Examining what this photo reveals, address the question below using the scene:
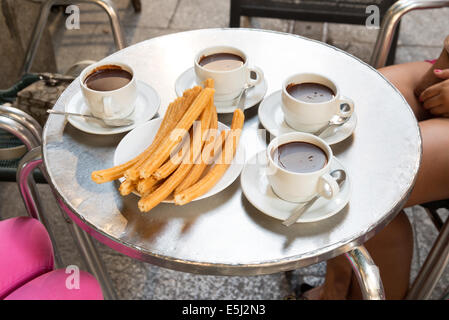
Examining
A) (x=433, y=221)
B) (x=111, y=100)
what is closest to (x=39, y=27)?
(x=111, y=100)

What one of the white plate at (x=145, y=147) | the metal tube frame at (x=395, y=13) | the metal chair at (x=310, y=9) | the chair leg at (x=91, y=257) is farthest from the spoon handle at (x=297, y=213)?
the metal chair at (x=310, y=9)

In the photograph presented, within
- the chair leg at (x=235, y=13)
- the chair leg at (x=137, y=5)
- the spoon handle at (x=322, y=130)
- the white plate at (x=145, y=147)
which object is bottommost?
the chair leg at (x=137, y=5)

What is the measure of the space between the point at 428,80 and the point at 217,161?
0.71 metres


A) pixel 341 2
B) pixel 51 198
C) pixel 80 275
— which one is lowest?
pixel 51 198

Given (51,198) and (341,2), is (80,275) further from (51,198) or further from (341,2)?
(341,2)

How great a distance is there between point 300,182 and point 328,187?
0.05 m

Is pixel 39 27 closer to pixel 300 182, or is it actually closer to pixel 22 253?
pixel 22 253

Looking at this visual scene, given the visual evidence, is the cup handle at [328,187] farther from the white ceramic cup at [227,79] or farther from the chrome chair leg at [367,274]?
the white ceramic cup at [227,79]

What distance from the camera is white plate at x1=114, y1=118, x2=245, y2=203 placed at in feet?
2.90

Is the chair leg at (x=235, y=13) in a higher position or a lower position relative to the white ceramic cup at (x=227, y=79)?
lower

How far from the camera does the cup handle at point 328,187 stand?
80 centimetres

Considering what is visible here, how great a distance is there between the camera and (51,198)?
6.35 ft

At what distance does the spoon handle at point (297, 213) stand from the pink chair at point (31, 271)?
0.46 meters

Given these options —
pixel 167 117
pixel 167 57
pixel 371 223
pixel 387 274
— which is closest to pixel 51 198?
pixel 167 57
